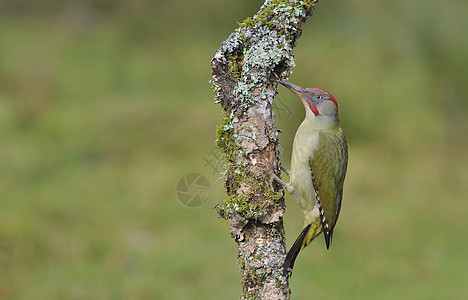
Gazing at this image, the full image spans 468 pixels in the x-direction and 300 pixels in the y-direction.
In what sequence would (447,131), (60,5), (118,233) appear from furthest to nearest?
(60,5) < (447,131) < (118,233)

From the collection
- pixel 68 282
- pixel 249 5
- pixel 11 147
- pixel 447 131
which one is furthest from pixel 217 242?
pixel 249 5

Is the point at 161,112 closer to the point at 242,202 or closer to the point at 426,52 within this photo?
the point at 426,52

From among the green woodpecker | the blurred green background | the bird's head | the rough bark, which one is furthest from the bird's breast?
the blurred green background

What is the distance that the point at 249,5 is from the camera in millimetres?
10992

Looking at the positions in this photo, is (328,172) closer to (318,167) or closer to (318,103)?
(318,167)

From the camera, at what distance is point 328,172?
4.14 metres

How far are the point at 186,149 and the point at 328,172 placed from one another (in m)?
5.35

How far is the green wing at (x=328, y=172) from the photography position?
409 cm

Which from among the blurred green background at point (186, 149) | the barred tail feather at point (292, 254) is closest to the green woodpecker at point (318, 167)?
the barred tail feather at point (292, 254)

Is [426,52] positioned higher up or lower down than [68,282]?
higher up

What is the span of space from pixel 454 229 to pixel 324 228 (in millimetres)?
3985

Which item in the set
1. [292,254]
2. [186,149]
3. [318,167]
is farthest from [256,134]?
[186,149]

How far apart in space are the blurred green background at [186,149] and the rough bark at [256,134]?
9.39 feet

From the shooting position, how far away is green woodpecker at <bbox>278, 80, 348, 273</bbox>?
409 centimetres
